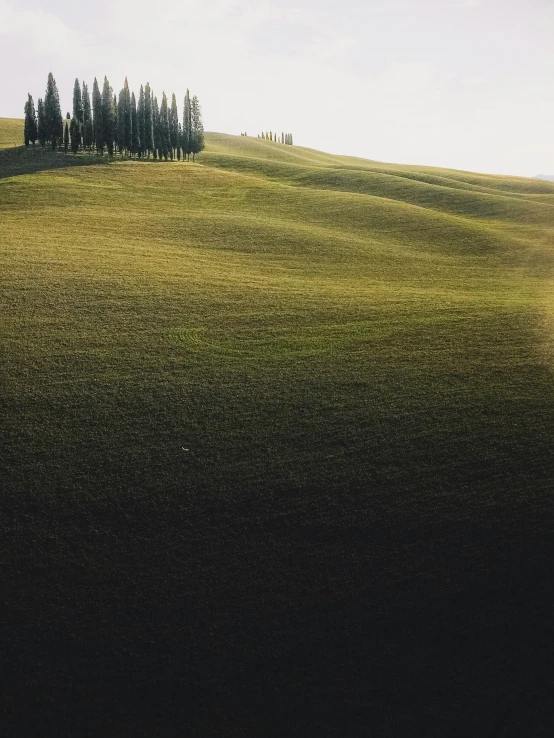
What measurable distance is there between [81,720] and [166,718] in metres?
2.07

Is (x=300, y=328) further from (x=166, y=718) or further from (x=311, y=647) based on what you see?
(x=166, y=718)

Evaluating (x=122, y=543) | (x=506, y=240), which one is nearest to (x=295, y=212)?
(x=506, y=240)

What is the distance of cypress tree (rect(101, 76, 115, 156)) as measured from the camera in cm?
9275

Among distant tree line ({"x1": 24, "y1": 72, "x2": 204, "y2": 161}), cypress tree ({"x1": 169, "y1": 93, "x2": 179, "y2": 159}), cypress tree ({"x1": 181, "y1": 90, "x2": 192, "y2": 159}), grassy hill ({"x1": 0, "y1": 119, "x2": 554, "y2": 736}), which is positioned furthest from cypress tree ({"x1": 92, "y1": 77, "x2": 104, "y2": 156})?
grassy hill ({"x1": 0, "y1": 119, "x2": 554, "y2": 736})

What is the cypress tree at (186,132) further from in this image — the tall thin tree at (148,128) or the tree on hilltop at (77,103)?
the tree on hilltop at (77,103)

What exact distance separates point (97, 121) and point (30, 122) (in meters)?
11.7

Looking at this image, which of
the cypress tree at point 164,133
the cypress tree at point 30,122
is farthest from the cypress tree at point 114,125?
the cypress tree at point 30,122

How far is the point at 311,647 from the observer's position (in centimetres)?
1511

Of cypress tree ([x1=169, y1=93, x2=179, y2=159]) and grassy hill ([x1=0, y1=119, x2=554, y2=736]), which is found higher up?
cypress tree ([x1=169, y1=93, x2=179, y2=159])

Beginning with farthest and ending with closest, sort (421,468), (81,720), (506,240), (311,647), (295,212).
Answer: (295,212), (506,240), (421,468), (311,647), (81,720)

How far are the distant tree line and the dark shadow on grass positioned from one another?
412 cm

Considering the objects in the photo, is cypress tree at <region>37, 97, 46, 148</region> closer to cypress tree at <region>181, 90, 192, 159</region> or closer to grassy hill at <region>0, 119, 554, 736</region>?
cypress tree at <region>181, 90, 192, 159</region>

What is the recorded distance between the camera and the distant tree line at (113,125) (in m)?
94.8

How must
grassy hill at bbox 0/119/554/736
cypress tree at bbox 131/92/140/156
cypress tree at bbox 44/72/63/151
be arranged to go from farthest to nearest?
cypress tree at bbox 131/92/140/156 < cypress tree at bbox 44/72/63/151 < grassy hill at bbox 0/119/554/736
